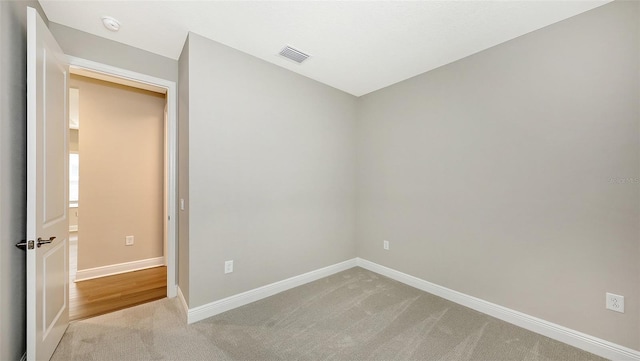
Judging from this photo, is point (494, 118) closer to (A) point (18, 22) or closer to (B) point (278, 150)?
(B) point (278, 150)

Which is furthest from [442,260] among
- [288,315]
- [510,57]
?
[510,57]

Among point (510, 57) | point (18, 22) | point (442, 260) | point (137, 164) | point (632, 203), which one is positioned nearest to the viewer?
point (18, 22)

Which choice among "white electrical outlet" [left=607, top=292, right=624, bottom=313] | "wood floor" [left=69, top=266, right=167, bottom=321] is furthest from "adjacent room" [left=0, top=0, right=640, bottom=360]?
"wood floor" [left=69, top=266, right=167, bottom=321]

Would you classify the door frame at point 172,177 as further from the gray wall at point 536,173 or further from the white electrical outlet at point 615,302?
the white electrical outlet at point 615,302

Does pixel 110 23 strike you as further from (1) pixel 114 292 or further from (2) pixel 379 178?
(2) pixel 379 178

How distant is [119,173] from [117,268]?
4.29 ft

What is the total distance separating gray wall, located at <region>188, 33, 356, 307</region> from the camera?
2.29 m

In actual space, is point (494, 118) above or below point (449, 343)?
above

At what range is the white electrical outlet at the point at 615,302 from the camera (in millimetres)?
1770

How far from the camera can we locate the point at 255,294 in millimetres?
2615

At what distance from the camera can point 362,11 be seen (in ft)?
6.29

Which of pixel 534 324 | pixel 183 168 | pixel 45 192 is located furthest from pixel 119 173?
pixel 534 324

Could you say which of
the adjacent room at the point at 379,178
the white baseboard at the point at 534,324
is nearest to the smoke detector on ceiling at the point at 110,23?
the adjacent room at the point at 379,178

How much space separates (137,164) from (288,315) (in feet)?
9.97
